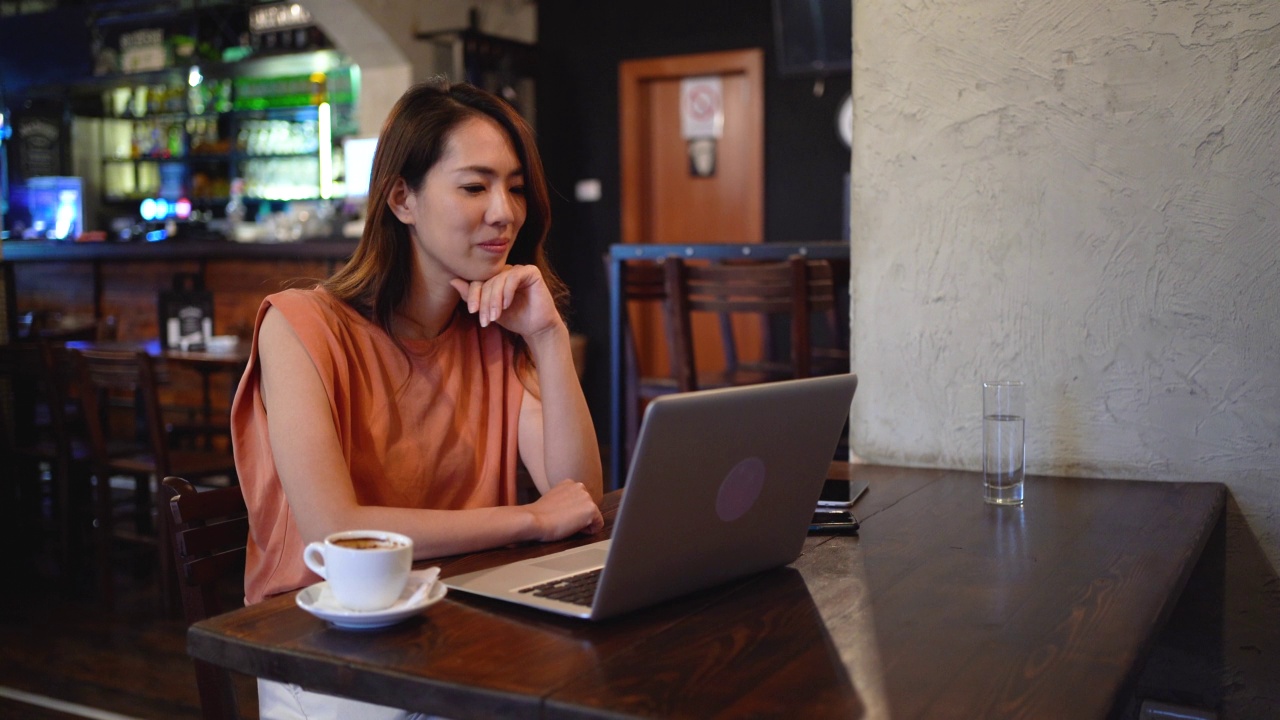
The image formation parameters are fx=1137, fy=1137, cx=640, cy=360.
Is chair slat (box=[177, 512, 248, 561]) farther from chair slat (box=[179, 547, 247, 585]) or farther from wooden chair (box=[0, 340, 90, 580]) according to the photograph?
wooden chair (box=[0, 340, 90, 580])

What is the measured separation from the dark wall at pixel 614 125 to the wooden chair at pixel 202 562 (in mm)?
5613

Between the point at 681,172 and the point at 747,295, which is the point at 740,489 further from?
the point at 681,172

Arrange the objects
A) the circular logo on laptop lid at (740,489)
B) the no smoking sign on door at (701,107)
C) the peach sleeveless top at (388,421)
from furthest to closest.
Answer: the no smoking sign on door at (701,107)
the peach sleeveless top at (388,421)
the circular logo on laptop lid at (740,489)

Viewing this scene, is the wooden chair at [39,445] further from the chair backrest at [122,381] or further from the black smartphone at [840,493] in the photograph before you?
the black smartphone at [840,493]

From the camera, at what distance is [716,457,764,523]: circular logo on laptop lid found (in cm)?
114

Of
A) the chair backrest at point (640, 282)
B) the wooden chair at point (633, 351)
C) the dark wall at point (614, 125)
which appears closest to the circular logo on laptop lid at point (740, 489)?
the wooden chair at point (633, 351)

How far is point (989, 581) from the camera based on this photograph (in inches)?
49.9

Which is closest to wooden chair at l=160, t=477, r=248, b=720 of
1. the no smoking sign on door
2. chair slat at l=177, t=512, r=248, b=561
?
chair slat at l=177, t=512, r=248, b=561

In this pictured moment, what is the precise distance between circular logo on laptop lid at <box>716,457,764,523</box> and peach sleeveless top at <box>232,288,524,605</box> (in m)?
0.59

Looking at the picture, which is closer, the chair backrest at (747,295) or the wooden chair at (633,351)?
the chair backrest at (747,295)

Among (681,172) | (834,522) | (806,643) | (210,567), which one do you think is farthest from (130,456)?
(681,172)

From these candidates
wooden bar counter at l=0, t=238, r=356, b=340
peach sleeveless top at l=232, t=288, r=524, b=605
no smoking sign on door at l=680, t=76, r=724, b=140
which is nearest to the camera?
peach sleeveless top at l=232, t=288, r=524, b=605

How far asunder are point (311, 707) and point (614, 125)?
647cm

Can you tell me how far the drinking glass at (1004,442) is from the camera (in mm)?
1705
